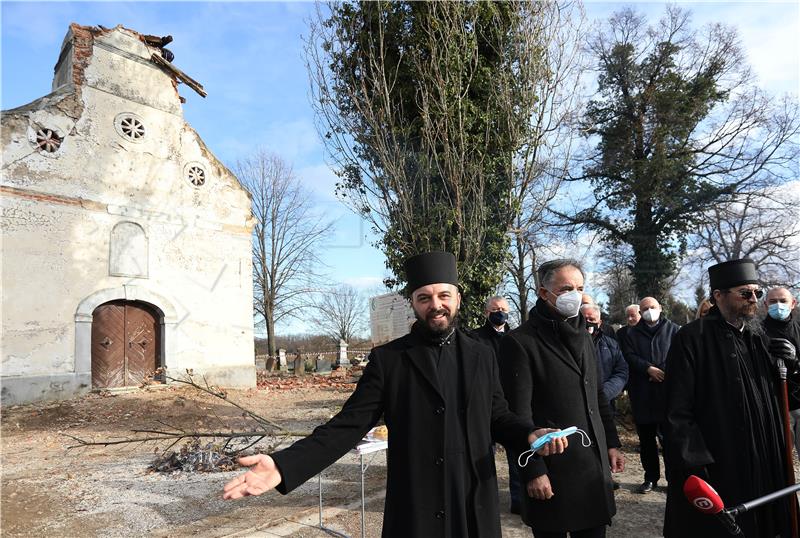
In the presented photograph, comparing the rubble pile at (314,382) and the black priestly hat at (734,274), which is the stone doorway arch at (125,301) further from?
the black priestly hat at (734,274)

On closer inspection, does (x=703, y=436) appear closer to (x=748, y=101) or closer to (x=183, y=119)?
(x=183, y=119)

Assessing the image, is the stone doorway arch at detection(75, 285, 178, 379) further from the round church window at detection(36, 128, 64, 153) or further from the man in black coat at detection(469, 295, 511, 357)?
the man in black coat at detection(469, 295, 511, 357)

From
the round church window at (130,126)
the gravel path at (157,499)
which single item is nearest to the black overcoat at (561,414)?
the gravel path at (157,499)

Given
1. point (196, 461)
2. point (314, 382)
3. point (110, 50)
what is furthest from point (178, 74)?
point (196, 461)

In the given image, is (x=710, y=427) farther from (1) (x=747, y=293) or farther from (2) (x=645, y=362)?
(2) (x=645, y=362)

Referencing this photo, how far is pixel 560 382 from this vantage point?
3031 mm

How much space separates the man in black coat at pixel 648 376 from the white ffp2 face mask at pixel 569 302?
280cm

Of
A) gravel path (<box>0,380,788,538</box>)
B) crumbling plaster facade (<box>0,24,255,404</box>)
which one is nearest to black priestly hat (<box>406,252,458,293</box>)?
gravel path (<box>0,380,788,538</box>)

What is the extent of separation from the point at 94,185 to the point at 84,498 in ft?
33.9

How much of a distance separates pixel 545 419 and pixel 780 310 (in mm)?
2869

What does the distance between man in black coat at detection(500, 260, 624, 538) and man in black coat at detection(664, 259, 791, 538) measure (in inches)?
16.2

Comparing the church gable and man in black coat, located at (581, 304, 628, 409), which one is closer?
man in black coat, located at (581, 304, 628, 409)

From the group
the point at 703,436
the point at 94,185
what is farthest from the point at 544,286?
the point at 94,185

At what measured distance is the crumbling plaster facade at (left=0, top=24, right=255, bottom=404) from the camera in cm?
1261
